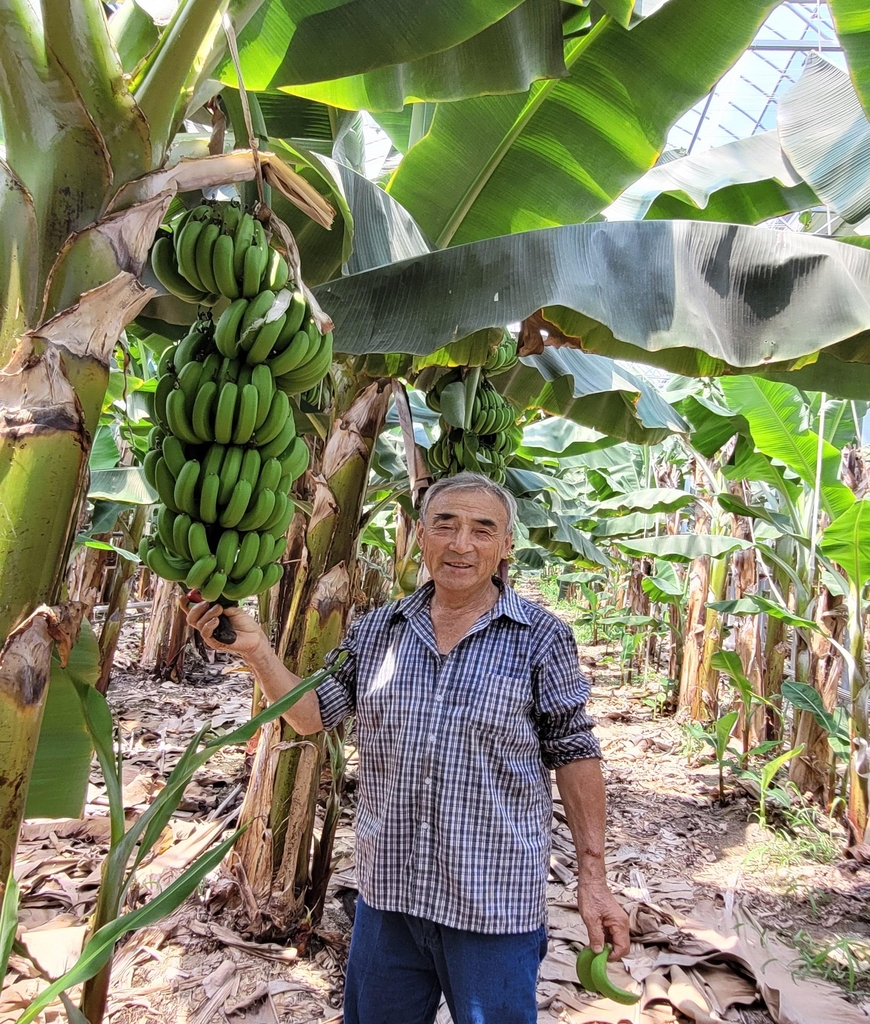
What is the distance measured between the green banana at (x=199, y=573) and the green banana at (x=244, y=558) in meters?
0.06

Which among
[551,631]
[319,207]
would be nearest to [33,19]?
[319,207]

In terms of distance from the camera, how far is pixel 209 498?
1.23 metres

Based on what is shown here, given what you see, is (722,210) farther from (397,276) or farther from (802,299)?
(397,276)

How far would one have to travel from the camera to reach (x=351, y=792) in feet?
15.1

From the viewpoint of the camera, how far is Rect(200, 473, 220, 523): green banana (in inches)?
48.4

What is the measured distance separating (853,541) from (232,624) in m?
3.46

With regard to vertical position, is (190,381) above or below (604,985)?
above

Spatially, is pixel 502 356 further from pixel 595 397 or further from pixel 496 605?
pixel 496 605

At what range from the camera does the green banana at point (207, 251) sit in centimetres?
125

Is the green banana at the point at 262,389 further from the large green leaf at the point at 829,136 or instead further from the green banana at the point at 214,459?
the large green leaf at the point at 829,136

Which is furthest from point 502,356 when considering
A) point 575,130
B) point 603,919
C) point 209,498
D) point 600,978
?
point 600,978

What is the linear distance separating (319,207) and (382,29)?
485 millimetres

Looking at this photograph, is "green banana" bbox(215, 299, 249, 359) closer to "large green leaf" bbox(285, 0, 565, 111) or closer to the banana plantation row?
the banana plantation row

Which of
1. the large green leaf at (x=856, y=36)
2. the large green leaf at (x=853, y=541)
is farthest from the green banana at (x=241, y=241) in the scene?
the large green leaf at (x=853, y=541)
